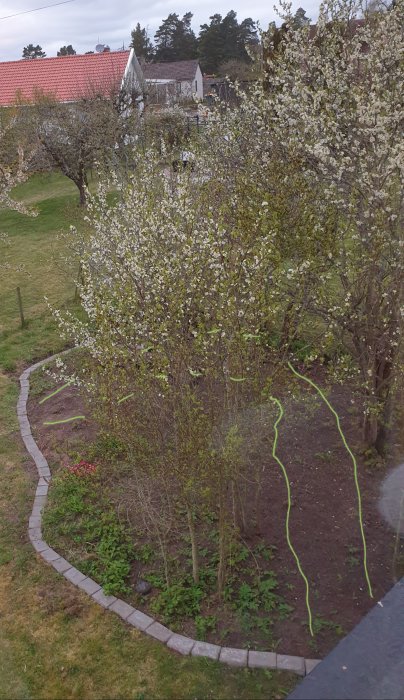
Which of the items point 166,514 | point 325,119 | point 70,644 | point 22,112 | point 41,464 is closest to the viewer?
point 70,644

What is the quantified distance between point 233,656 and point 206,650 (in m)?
0.22

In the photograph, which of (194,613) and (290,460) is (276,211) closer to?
(290,460)

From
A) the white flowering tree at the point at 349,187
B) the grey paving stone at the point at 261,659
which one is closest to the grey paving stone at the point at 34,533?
the grey paving stone at the point at 261,659

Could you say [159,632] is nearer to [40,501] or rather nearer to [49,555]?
[49,555]

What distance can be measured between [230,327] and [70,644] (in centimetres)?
296

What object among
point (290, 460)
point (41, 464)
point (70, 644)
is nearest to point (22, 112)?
point (41, 464)

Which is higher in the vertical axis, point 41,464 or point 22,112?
point 22,112

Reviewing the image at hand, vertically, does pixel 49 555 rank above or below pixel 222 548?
below

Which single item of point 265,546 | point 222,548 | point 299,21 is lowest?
point 265,546

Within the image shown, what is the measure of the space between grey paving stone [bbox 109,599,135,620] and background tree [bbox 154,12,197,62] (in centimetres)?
5897

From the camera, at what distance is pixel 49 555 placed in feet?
19.3

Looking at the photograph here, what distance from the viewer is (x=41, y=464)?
7.47 m

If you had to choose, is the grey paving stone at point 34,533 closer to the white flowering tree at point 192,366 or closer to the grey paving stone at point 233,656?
the white flowering tree at point 192,366

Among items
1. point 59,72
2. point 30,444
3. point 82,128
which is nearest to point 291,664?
point 30,444
